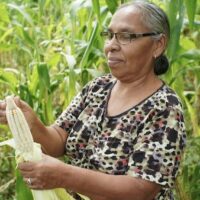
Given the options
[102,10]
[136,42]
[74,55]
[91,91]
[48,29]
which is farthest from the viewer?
[48,29]

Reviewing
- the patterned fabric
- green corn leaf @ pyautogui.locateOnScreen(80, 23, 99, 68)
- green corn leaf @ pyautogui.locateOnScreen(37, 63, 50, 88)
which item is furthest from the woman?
green corn leaf @ pyautogui.locateOnScreen(37, 63, 50, 88)

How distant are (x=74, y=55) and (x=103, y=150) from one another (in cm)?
65

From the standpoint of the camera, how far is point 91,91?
57.3 inches

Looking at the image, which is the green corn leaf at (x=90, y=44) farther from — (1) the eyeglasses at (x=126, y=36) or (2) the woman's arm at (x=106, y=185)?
(2) the woman's arm at (x=106, y=185)

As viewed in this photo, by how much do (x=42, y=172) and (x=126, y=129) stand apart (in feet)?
0.95

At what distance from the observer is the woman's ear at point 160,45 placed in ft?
4.35

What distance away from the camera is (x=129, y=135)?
130 centimetres

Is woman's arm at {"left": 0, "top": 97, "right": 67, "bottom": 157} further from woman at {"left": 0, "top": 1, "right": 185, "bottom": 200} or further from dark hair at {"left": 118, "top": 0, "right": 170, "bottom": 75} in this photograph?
dark hair at {"left": 118, "top": 0, "right": 170, "bottom": 75}

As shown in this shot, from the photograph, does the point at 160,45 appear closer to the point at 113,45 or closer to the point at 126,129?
the point at 113,45

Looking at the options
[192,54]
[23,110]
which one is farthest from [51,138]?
[192,54]

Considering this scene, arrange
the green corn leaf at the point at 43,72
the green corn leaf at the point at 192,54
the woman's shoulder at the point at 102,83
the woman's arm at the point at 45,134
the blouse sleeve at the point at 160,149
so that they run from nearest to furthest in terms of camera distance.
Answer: the blouse sleeve at the point at 160,149 → the woman's arm at the point at 45,134 → the woman's shoulder at the point at 102,83 → the green corn leaf at the point at 192,54 → the green corn leaf at the point at 43,72

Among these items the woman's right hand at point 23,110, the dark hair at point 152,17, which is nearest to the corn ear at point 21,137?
the woman's right hand at point 23,110

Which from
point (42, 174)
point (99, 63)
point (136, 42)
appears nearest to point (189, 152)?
point (99, 63)

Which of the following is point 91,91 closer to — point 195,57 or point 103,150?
point 103,150
